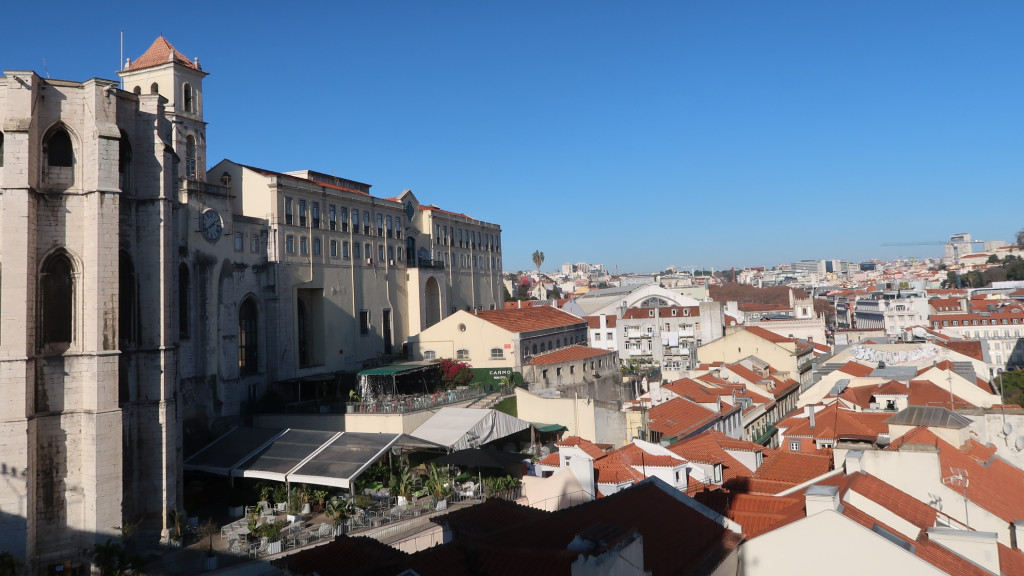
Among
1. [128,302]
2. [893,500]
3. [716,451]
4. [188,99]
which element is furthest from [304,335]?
[893,500]

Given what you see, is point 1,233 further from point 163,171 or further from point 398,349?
point 398,349

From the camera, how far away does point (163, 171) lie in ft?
83.1

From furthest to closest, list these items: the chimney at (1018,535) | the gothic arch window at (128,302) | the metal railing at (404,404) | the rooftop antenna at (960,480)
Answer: the metal railing at (404,404) < the gothic arch window at (128,302) < the rooftop antenna at (960,480) < the chimney at (1018,535)

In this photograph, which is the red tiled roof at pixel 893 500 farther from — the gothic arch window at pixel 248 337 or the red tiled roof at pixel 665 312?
the red tiled roof at pixel 665 312

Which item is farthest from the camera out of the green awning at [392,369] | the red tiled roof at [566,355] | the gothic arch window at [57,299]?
the red tiled roof at [566,355]

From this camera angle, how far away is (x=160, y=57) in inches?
1508

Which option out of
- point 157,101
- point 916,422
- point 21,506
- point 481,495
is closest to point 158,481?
point 21,506

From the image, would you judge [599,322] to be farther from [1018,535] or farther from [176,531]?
[1018,535]

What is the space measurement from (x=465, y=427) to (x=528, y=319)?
17.6 metres

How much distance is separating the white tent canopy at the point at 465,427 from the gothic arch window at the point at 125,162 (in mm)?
15130

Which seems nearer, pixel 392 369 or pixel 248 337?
pixel 248 337

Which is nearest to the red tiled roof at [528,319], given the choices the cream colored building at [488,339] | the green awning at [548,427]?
the cream colored building at [488,339]

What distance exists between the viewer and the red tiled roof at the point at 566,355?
4528 cm

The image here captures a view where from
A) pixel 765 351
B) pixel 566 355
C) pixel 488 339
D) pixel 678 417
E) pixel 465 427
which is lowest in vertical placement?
pixel 678 417
